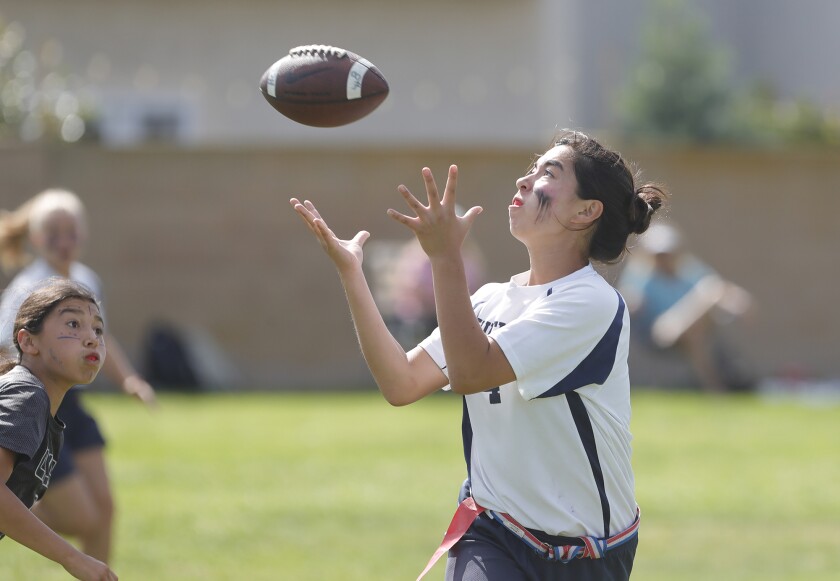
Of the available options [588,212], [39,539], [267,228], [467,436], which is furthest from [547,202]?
[267,228]

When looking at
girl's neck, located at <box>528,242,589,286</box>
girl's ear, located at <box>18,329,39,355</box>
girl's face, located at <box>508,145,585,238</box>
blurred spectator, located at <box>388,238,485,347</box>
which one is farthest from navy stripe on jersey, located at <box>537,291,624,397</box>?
blurred spectator, located at <box>388,238,485,347</box>

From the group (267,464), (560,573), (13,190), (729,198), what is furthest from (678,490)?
(13,190)

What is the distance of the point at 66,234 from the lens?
6.75 m

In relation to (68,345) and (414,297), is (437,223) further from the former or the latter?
(414,297)

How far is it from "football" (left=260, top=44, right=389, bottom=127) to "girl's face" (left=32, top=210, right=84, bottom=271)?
2381 mm

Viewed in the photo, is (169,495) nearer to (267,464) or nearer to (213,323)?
(267,464)

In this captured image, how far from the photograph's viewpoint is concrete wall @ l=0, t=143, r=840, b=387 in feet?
51.9

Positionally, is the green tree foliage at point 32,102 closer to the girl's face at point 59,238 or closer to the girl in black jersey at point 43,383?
the girl's face at point 59,238

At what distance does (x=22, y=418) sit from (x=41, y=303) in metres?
0.40

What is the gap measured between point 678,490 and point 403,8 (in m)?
12.0

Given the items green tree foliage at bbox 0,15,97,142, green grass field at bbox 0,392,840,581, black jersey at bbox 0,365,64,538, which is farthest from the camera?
green tree foliage at bbox 0,15,97,142

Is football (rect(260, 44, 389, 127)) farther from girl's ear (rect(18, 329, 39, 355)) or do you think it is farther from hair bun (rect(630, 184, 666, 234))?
girl's ear (rect(18, 329, 39, 355))

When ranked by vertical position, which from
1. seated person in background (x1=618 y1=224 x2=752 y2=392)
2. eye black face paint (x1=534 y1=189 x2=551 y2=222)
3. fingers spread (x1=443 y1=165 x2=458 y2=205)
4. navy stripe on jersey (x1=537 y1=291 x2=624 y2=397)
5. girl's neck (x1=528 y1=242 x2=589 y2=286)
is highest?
fingers spread (x1=443 y1=165 x2=458 y2=205)

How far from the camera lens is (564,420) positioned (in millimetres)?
3943
